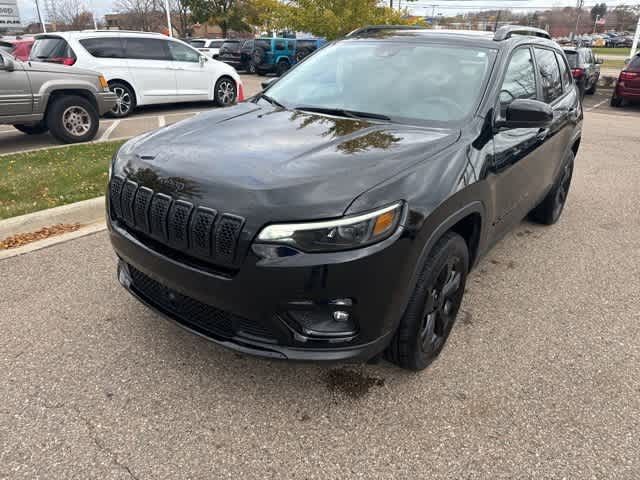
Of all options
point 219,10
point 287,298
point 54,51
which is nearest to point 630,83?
point 54,51

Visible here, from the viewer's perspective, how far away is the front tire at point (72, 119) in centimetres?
727

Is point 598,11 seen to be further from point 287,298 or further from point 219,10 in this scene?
point 287,298

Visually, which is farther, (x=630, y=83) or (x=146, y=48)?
(x=630, y=83)

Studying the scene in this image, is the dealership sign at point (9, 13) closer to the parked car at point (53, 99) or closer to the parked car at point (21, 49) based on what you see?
the parked car at point (21, 49)

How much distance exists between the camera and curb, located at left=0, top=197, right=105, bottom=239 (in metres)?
4.18

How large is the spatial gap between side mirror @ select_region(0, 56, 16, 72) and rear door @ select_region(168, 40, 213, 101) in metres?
4.40

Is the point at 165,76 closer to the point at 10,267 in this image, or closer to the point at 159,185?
the point at 10,267

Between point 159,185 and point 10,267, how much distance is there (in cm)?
221

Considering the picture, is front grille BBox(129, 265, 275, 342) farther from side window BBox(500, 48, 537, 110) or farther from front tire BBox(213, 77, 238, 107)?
front tire BBox(213, 77, 238, 107)

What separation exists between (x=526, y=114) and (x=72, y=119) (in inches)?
271

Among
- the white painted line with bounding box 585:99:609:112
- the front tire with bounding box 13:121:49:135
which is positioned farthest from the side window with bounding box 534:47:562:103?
the white painted line with bounding box 585:99:609:112

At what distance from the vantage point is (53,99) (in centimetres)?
733

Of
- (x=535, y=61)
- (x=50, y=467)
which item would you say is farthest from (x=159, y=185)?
(x=535, y=61)

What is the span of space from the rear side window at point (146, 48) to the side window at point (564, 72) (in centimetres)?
864
